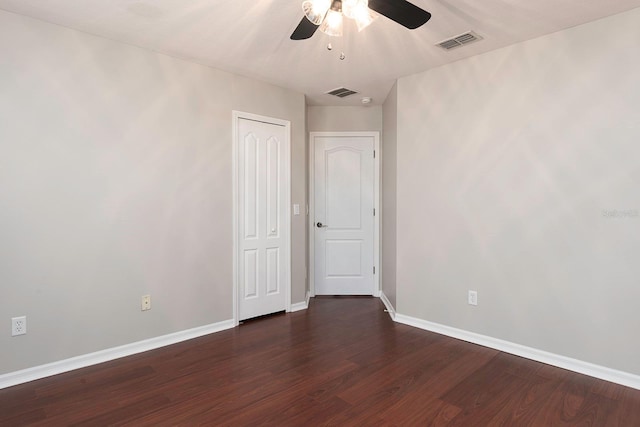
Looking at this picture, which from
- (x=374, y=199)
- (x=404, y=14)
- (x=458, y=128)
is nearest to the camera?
(x=404, y=14)

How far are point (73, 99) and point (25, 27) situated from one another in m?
0.52

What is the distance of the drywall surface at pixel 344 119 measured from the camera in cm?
468

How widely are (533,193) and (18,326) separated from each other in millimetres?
3952

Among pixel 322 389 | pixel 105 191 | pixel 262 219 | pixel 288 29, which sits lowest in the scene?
pixel 322 389

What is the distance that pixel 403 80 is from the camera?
11.9 ft

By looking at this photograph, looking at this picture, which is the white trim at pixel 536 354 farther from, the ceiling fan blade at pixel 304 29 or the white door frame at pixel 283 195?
the ceiling fan blade at pixel 304 29

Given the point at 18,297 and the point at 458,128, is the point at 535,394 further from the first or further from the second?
the point at 18,297

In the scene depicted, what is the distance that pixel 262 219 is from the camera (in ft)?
12.6

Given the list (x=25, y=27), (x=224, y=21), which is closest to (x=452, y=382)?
→ (x=224, y=21)

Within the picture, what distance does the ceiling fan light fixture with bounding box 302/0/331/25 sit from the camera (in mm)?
1648

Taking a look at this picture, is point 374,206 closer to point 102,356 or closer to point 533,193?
point 533,193

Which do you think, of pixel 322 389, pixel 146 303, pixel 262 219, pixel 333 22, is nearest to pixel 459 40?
pixel 333 22

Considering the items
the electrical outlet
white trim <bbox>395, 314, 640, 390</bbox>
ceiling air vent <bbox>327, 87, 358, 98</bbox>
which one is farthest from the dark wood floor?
ceiling air vent <bbox>327, 87, 358, 98</bbox>

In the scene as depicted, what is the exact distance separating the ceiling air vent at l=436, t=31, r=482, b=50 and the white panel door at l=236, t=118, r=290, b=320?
74.4 inches
